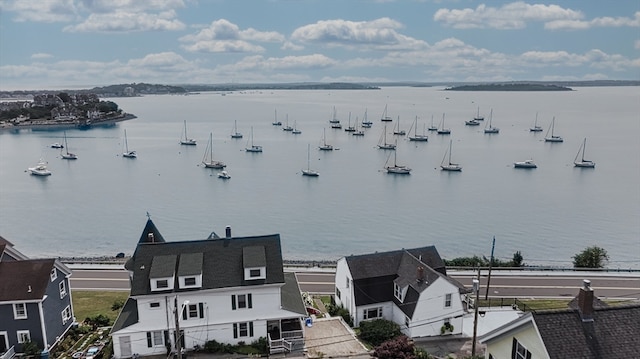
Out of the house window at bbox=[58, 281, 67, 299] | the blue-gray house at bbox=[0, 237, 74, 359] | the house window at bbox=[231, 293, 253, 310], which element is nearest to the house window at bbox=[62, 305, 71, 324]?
the house window at bbox=[58, 281, 67, 299]

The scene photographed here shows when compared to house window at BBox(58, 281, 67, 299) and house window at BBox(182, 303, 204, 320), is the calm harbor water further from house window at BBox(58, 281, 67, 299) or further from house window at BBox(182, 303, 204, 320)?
house window at BBox(182, 303, 204, 320)

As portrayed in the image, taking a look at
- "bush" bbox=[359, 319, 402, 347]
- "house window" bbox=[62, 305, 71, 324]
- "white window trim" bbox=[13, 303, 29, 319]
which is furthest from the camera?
"house window" bbox=[62, 305, 71, 324]

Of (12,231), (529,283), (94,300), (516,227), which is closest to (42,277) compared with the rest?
(94,300)

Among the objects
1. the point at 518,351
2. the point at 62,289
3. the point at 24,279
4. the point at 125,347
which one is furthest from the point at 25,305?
the point at 518,351

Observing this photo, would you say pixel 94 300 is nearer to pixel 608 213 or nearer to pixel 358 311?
pixel 358 311

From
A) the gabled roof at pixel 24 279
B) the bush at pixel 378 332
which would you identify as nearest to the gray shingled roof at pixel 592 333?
the bush at pixel 378 332

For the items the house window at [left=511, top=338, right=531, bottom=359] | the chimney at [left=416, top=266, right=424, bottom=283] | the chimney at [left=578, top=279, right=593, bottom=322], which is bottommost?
the chimney at [left=416, top=266, right=424, bottom=283]
